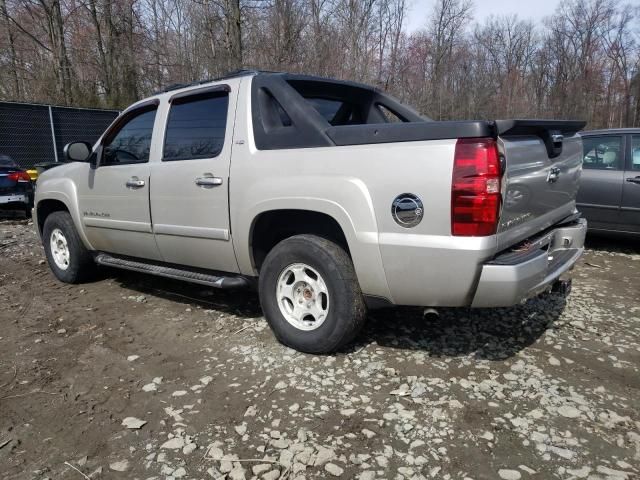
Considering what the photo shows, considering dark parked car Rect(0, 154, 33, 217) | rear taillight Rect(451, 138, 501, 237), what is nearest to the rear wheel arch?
rear taillight Rect(451, 138, 501, 237)

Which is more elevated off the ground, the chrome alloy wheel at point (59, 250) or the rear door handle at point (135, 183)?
the rear door handle at point (135, 183)


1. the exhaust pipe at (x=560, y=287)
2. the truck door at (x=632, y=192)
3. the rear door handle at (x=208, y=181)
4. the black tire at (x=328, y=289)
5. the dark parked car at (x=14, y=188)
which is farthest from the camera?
the dark parked car at (x=14, y=188)

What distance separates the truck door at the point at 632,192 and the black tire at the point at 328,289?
15.3 feet

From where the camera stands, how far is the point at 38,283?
5418 mm

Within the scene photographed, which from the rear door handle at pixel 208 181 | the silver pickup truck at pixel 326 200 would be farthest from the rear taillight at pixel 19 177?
the rear door handle at pixel 208 181

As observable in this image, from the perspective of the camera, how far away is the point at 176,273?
160 inches

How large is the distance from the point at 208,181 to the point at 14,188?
8.56 m

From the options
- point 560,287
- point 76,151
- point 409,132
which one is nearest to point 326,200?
point 409,132

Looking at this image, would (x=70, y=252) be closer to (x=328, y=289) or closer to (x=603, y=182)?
(x=328, y=289)

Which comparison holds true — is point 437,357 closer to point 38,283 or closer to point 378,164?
point 378,164

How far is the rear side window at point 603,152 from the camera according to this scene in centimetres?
625

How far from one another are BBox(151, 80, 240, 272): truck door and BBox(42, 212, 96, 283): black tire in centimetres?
143

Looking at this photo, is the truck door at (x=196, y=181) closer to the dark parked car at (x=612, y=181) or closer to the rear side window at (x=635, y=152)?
the dark parked car at (x=612, y=181)

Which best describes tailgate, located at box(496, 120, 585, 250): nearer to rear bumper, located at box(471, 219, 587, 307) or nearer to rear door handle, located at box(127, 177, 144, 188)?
rear bumper, located at box(471, 219, 587, 307)
